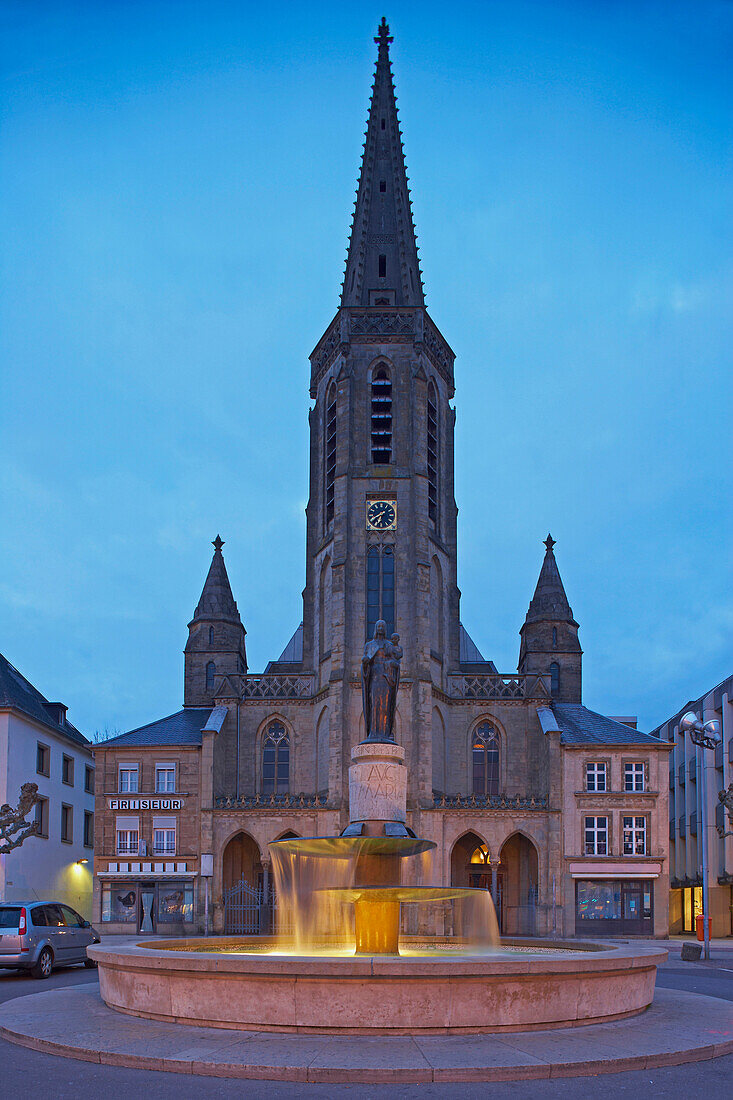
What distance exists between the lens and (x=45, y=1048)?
1209 centimetres

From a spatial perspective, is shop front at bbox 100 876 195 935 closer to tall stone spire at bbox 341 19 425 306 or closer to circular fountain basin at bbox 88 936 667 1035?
tall stone spire at bbox 341 19 425 306

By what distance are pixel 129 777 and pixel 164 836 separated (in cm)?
316

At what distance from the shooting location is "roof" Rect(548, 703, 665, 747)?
166 ft

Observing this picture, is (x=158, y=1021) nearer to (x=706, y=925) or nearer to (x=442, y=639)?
(x=706, y=925)

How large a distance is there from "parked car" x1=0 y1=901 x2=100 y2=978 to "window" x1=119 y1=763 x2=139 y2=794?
26961mm

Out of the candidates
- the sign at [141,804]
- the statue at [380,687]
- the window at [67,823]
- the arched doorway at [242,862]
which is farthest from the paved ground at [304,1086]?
the window at [67,823]

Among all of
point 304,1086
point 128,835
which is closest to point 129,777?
point 128,835

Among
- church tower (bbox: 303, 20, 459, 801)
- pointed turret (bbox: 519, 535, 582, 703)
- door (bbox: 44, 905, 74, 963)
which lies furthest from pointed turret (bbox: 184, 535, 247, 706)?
door (bbox: 44, 905, 74, 963)

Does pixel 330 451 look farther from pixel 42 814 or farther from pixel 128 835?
pixel 42 814

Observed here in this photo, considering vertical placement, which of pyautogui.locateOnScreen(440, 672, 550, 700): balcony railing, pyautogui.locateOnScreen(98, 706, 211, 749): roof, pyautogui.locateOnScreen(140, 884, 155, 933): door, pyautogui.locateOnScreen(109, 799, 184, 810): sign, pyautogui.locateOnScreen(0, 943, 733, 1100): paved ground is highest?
pyautogui.locateOnScreen(440, 672, 550, 700): balcony railing

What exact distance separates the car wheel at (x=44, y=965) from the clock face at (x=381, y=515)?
3536 cm

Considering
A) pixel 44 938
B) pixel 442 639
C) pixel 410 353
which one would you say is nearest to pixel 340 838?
pixel 44 938

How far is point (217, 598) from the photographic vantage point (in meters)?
67.6

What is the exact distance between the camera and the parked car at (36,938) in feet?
73.4
